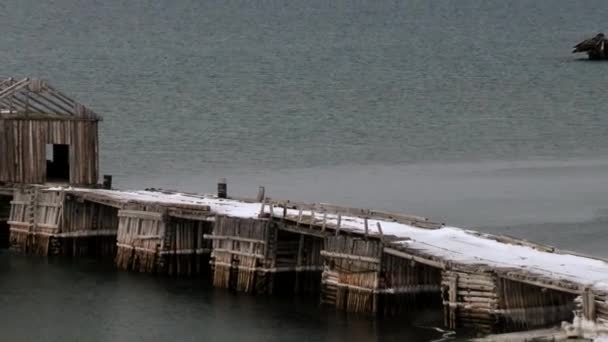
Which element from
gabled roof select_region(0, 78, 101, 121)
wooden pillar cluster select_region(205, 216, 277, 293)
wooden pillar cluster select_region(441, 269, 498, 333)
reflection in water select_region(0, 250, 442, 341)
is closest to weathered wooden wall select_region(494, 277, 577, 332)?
wooden pillar cluster select_region(441, 269, 498, 333)

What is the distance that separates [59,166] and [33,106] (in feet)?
9.89

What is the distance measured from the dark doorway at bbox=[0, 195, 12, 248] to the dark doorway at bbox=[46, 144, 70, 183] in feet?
5.49

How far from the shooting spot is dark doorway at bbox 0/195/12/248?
65.1 metres

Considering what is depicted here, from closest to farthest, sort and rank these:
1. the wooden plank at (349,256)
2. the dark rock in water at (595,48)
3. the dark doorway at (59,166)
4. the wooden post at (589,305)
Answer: the wooden post at (589,305)
the wooden plank at (349,256)
the dark doorway at (59,166)
the dark rock in water at (595,48)

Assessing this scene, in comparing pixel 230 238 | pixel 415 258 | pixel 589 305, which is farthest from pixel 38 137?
pixel 589 305

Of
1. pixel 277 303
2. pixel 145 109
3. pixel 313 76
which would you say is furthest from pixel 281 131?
pixel 277 303

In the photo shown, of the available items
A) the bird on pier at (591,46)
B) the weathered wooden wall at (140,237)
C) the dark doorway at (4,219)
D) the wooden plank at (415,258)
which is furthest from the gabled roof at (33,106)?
the bird on pier at (591,46)

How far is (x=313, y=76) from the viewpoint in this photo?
5463 inches

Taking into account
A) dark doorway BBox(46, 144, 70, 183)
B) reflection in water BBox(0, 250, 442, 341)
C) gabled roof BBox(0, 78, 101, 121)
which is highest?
gabled roof BBox(0, 78, 101, 121)

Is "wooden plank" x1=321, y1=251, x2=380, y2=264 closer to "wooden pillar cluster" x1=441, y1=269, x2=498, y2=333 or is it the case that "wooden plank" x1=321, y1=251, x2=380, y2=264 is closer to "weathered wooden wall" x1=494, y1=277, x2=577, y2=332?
"wooden pillar cluster" x1=441, y1=269, x2=498, y2=333

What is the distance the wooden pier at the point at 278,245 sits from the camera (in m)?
47.4

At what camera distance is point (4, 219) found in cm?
6519

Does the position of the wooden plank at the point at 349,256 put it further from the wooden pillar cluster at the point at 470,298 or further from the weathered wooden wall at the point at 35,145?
the weathered wooden wall at the point at 35,145

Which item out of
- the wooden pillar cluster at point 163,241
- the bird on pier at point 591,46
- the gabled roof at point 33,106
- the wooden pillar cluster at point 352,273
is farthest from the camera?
the bird on pier at point 591,46
